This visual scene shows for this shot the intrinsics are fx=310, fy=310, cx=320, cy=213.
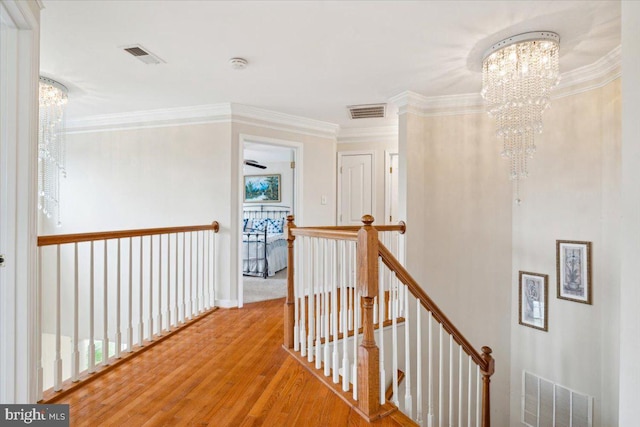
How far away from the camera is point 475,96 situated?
135 inches

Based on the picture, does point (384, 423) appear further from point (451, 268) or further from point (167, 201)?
point (167, 201)

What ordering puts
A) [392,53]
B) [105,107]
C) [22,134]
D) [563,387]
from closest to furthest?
[22,134]
[392,53]
[563,387]
[105,107]

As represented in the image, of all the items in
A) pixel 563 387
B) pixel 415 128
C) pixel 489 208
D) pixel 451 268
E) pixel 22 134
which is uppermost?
pixel 415 128

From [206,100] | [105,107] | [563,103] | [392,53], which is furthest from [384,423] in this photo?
[105,107]

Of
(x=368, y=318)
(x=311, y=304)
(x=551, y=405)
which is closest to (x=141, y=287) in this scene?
(x=311, y=304)

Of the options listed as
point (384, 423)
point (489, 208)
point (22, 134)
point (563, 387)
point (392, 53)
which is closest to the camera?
point (22, 134)

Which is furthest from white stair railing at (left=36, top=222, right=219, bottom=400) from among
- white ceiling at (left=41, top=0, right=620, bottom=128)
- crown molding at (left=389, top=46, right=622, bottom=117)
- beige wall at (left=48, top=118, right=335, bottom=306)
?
crown molding at (left=389, top=46, right=622, bottom=117)

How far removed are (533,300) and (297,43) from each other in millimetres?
3307

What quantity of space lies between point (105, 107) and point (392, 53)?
342 cm

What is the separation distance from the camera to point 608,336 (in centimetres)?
265

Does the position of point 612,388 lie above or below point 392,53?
below

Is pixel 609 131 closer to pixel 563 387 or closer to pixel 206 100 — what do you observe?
pixel 563 387

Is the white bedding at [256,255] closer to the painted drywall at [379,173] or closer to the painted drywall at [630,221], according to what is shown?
the painted drywall at [379,173]

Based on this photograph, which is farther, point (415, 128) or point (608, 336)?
point (415, 128)
